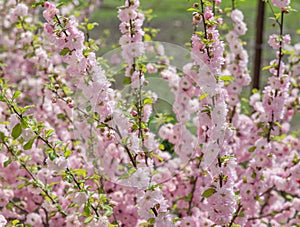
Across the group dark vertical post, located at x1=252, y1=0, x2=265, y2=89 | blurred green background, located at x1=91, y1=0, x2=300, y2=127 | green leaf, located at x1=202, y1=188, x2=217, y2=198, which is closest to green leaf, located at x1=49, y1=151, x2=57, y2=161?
green leaf, located at x1=202, y1=188, x2=217, y2=198

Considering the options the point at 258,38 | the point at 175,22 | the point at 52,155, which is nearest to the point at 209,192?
the point at 52,155

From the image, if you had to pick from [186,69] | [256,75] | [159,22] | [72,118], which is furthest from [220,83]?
[159,22]

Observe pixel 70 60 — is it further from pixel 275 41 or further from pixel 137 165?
pixel 275 41

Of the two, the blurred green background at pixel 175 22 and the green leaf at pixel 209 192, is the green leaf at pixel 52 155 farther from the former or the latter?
the blurred green background at pixel 175 22

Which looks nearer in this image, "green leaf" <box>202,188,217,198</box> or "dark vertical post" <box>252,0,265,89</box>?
"green leaf" <box>202,188,217,198</box>

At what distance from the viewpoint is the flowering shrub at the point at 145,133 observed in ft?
4.68

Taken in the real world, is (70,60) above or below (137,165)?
above

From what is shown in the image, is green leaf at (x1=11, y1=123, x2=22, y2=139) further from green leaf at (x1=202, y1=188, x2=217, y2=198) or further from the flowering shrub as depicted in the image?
green leaf at (x1=202, y1=188, x2=217, y2=198)

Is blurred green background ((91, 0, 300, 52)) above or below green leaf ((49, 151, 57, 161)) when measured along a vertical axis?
above

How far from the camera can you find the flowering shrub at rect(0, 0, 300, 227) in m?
1.43

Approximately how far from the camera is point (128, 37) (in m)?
1.66

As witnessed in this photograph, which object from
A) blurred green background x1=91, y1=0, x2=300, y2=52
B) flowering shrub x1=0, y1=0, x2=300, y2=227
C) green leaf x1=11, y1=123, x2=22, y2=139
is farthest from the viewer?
blurred green background x1=91, y1=0, x2=300, y2=52

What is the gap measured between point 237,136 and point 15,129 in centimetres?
113

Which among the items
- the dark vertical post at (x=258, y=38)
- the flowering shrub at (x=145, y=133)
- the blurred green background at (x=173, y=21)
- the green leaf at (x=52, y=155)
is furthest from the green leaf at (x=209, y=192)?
the blurred green background at (x=173, y=21)
